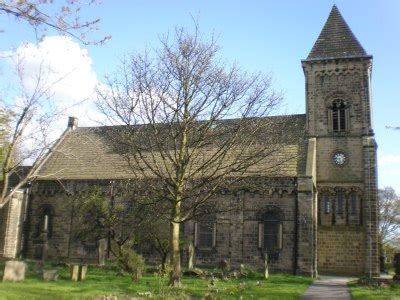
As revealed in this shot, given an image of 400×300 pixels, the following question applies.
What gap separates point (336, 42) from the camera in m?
32.0

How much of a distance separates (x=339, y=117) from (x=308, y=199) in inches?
290

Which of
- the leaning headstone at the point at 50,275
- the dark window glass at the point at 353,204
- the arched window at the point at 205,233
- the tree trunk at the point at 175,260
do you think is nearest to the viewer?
the tree trunk at the point at 175,260

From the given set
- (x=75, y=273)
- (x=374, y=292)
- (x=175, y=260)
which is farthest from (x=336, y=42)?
(x=75, y=273)

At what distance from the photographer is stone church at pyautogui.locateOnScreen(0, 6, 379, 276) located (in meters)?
26.4

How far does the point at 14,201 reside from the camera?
105 feet

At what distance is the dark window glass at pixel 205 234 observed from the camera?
27844 mm

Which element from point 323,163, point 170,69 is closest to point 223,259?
point 323,163

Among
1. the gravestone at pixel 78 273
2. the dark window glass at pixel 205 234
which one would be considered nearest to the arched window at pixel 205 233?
the dark window glass at pixel 205 234

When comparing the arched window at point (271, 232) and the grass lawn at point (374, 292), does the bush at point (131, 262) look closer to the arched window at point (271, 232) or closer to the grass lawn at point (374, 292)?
the grass lawn at point (374, 292)

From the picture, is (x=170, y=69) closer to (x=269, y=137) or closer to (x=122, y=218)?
(x=269, y=137)

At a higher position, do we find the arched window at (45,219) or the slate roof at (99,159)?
the slate roof at (99,159)

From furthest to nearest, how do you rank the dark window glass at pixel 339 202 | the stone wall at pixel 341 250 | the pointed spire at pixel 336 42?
the pointed spire at pixel 336 42, the dark window glass at pixel 339 202, the stone wall at pixel 341 250

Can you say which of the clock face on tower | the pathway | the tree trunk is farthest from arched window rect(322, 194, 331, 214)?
the tree trunk

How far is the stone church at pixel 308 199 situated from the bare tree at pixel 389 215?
95.6 ft
